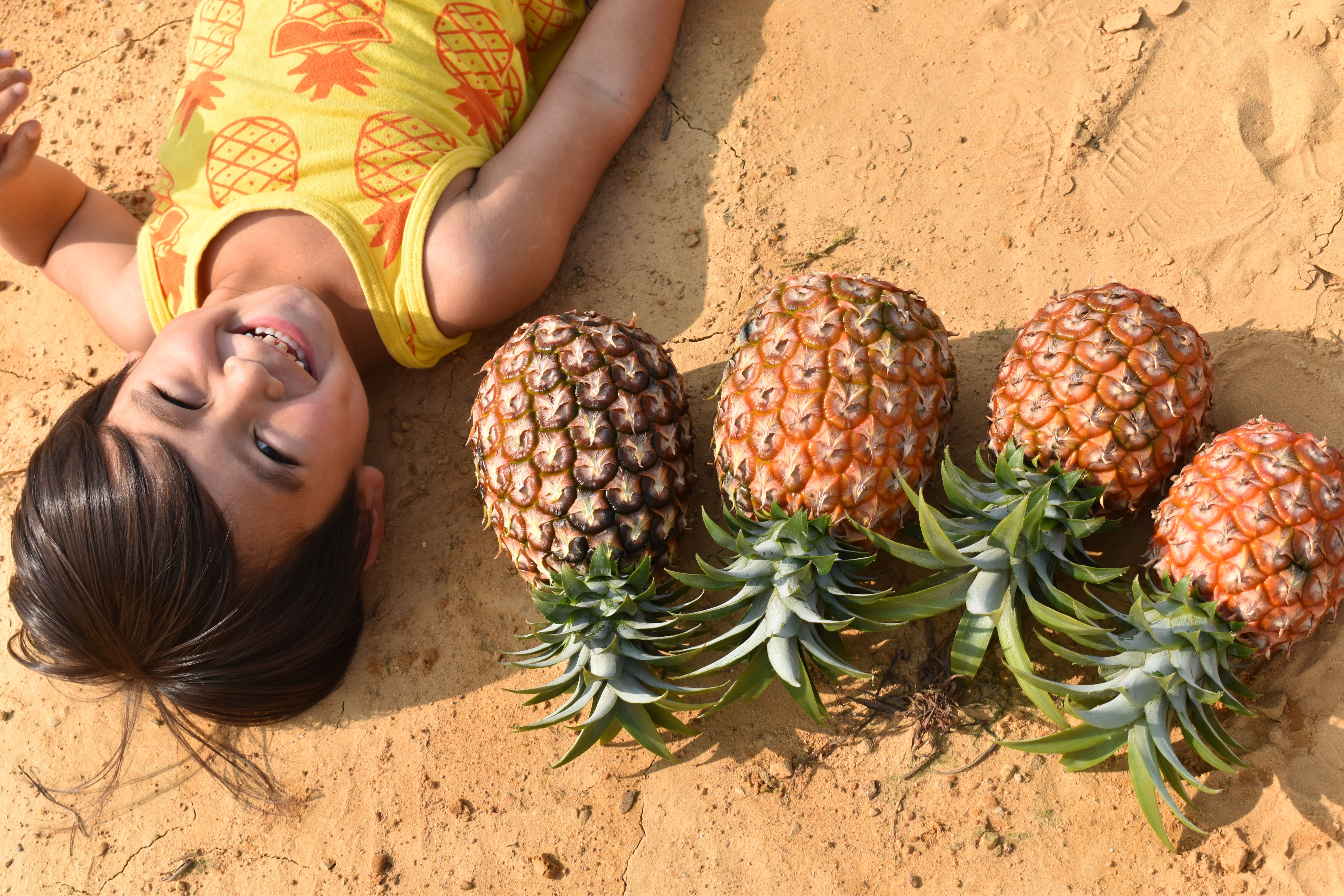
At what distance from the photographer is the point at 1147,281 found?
9.31 feet

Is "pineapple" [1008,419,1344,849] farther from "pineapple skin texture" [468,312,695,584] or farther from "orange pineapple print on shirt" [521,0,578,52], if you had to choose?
"orange pineapple print on shirt" [521,0,578,52]

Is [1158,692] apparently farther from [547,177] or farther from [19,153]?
[19,153]

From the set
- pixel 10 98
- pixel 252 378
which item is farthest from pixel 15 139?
pixel 252 378

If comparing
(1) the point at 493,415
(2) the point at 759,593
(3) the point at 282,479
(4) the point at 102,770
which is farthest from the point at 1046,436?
(4) the point at 102,770

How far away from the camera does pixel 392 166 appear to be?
300 centimetres

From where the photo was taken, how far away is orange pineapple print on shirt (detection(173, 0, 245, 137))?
321cm

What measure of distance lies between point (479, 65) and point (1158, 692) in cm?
300

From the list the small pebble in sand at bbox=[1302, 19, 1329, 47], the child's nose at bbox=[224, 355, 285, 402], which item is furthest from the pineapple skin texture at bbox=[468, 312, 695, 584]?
the small pebble in sand at bbox=[1302, 19, 1329, 47]

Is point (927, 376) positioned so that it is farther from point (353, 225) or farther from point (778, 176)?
point (353, 225)

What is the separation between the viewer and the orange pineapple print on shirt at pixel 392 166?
2949 mm

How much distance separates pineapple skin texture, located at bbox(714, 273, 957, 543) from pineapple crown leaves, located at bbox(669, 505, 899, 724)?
0.09 metres

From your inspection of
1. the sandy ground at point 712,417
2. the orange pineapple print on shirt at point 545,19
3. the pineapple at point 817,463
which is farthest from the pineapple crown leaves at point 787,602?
the orange pineapple print on shirt at point 545,19

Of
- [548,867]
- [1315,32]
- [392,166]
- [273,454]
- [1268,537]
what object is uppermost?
[1315,32]

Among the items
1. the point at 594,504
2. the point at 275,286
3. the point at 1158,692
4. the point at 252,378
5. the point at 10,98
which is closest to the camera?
the point at 1158,692
